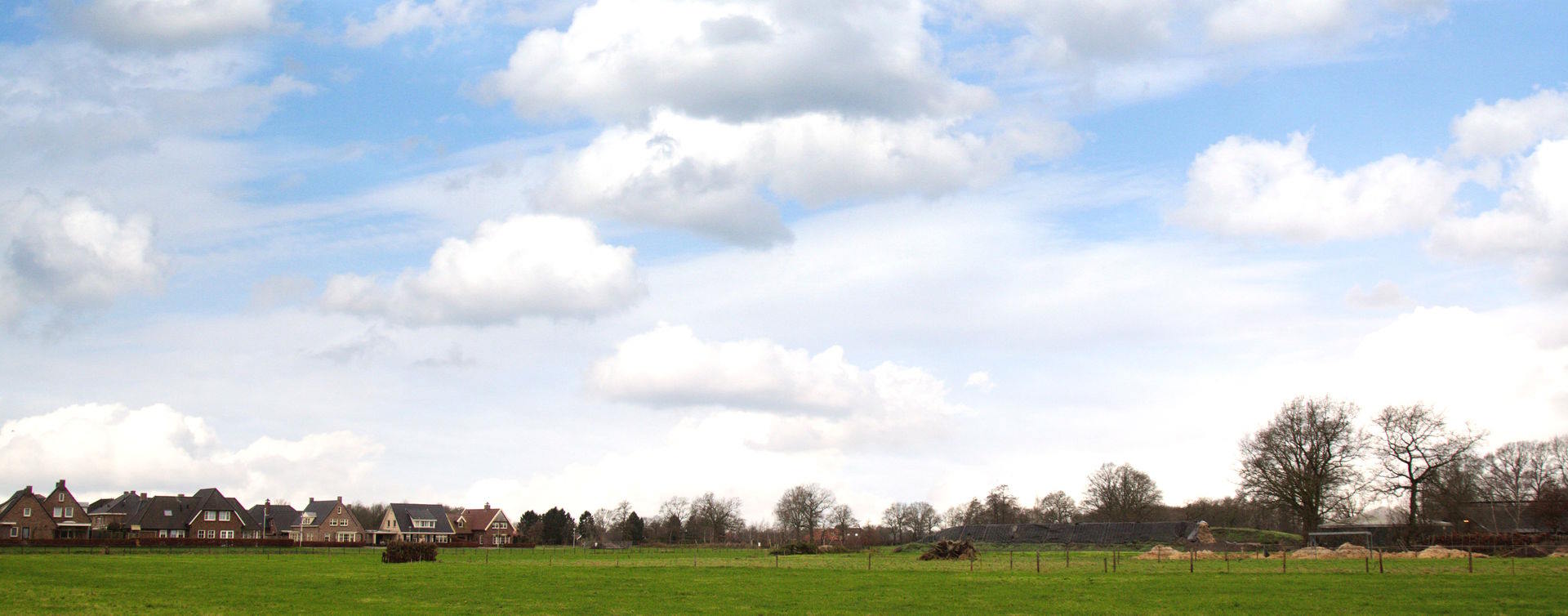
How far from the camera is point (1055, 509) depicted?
16462 centimetres

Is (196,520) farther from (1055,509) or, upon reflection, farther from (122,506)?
(1055,509)

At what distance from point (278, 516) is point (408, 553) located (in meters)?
93.6

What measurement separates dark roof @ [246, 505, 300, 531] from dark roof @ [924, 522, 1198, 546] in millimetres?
88542

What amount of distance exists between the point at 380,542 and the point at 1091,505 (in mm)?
94503

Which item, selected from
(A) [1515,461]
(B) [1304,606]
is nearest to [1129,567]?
(B) [1304,606]

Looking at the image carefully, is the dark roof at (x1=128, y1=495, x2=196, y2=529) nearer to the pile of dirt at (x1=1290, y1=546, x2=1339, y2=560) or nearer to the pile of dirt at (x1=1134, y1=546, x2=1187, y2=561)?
the pile of dirt at (x1=1134, y1=546, x2=1187, y2=561)

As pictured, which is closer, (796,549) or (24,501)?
(796,549)

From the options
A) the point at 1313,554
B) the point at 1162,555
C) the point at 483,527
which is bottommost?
the point at 483,527

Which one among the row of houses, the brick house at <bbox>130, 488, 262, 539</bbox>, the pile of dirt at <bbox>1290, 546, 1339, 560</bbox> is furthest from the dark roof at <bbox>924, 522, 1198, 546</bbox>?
the brick house at <bbox>130, 488, 262, 539</bbox>

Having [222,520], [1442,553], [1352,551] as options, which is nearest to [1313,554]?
[1352,551]

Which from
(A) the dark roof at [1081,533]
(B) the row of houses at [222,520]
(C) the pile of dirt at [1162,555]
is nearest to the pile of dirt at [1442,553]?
(C) the pile of dirt at [1162,555]

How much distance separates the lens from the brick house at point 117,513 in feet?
Result: 433

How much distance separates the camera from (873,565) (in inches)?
2680

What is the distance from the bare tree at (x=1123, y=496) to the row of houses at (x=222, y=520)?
84.4 metres
